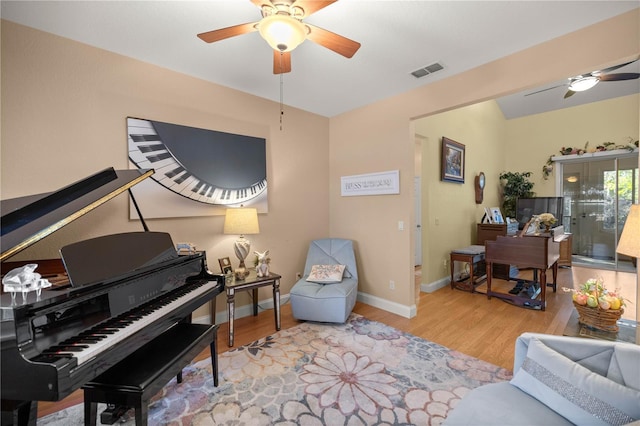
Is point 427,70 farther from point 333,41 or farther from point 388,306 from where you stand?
point 388,306

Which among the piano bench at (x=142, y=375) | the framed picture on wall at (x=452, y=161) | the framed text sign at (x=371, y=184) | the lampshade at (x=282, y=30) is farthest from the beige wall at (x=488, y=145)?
the piano bench at (x=142, y=375)

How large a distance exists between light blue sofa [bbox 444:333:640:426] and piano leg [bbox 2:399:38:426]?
6.17ft

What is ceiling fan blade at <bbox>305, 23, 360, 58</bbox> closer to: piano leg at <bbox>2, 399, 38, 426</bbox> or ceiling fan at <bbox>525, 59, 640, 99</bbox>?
piano leg at <bbox>2, 399, 38, 426</bbox>

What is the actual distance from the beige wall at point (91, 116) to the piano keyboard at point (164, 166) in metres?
0.09

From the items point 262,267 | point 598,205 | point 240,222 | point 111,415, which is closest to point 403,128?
point 240,222

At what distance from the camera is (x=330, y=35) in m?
1.70

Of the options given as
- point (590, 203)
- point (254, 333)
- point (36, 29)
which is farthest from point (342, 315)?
point (590, 203)

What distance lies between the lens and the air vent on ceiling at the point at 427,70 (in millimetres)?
2654

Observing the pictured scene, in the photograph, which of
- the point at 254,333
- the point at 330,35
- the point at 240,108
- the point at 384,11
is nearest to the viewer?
the point at 330,35

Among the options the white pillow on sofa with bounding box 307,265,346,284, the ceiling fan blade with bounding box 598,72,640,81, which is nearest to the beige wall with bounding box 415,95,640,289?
the white pillow on sofa with bounding box 307,265,346,284

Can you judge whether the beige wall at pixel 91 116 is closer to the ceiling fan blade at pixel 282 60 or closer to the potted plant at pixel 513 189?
the ceiling fan blade at pixel 282 60

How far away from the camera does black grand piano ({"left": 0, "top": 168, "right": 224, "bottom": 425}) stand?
106cm

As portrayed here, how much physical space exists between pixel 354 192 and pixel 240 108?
182 centimetres

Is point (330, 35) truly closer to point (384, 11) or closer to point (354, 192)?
point (384, 11)
